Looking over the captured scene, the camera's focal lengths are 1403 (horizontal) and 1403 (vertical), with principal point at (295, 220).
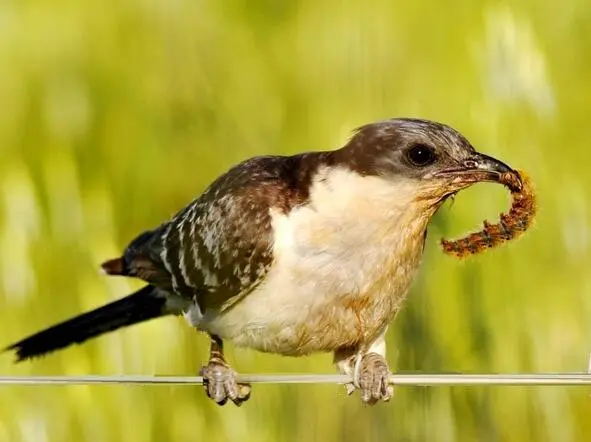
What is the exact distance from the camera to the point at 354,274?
3459 mm

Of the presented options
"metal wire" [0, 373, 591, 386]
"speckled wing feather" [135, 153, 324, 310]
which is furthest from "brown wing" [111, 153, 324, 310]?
"metal wire" [0, 373, 591, 386]

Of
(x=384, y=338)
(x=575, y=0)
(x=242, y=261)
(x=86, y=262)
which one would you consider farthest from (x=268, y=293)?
(x=575, y=0)

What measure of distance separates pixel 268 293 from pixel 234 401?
451mm

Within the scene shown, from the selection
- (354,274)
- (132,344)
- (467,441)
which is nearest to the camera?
(354,274)

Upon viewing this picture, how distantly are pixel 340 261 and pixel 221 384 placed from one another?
0.59 m

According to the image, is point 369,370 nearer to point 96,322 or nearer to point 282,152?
point 96,322

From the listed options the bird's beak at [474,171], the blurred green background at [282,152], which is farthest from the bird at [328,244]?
the blurred green background at [282,152]

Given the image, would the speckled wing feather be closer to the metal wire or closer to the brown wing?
the brown wing

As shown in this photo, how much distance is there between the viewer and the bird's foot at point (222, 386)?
381cm

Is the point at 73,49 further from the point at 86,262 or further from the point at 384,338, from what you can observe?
the point at 384,338

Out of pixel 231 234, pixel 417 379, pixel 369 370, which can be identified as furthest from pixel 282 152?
pixel 417 379

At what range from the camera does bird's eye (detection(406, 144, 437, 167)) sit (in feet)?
11.3

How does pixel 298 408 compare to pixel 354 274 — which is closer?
pixel 354 274

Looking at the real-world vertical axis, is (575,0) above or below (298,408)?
above
